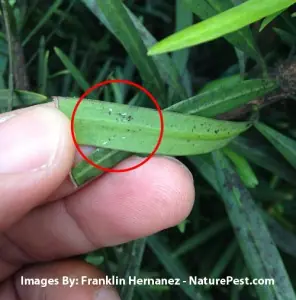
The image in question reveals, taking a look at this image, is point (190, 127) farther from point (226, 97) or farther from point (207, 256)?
point (207, 256)

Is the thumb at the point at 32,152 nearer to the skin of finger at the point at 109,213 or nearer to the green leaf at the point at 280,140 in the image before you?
the skin of finger at the point at 109,213

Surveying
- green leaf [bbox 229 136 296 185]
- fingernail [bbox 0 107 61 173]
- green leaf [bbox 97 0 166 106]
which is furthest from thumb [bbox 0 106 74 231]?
green leaf [bbox 229 136 296 185]

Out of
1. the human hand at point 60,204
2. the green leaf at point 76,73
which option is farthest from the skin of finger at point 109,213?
the green leaf at point 76,73

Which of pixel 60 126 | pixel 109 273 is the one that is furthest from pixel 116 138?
pixel 109 273

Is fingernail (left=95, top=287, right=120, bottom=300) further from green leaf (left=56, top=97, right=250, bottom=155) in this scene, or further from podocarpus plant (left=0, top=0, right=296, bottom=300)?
green leaf (left=56, top=97, right=250, bottom=155)

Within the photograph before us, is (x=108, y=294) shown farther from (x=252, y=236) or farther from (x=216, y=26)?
(x=216, y=26)

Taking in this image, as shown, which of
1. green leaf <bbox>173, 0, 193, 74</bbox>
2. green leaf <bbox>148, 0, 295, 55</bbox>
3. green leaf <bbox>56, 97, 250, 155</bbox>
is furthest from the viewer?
green leaf <bbox>173, 0, 193, 74</bbox>
